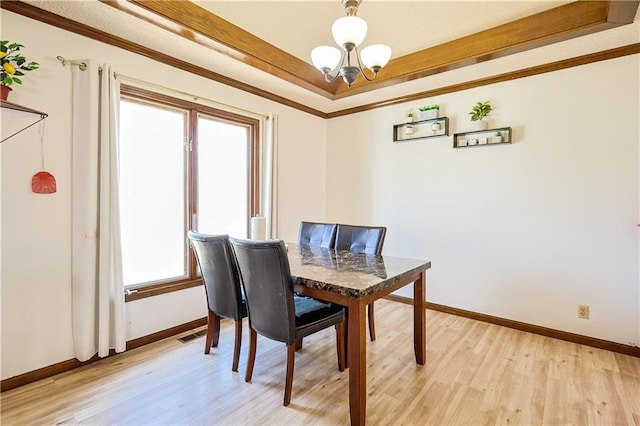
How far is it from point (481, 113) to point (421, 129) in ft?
2.15

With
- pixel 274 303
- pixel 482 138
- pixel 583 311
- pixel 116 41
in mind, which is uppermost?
pixel 116 41

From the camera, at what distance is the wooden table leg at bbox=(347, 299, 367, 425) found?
5.44 feet

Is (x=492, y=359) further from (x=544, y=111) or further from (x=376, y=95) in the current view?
(x=376, y=95)

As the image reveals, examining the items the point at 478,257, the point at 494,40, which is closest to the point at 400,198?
the point at 478,257

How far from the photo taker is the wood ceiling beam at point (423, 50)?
2.17 m

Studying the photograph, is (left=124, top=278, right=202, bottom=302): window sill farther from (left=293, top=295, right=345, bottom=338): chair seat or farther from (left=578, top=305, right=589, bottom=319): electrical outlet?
(left=578, top=305, right=589, bottom=319): electrical outlet

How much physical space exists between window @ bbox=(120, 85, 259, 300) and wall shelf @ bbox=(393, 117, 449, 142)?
1679 millimetres

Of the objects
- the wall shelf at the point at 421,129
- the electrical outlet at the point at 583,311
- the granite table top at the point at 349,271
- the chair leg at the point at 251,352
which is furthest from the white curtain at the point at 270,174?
the electrical outlet at the point at 583,311

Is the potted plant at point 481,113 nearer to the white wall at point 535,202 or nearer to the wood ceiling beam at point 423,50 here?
the white wall at point 535,202

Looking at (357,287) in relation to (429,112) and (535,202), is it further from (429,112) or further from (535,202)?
(429,112)

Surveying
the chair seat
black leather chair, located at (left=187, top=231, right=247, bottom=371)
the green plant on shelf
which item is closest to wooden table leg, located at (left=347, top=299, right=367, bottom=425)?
the chair seat

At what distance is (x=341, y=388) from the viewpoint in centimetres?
210

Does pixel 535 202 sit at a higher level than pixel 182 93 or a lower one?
lower

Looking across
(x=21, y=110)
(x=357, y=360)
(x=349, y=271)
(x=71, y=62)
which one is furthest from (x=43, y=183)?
(x=357, y=360)
